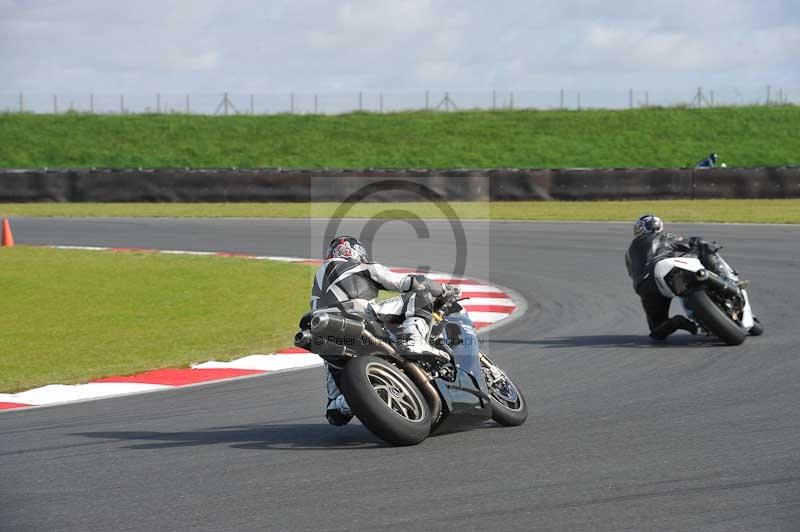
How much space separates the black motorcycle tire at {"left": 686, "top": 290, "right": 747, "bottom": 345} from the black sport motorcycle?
3587 millimetres

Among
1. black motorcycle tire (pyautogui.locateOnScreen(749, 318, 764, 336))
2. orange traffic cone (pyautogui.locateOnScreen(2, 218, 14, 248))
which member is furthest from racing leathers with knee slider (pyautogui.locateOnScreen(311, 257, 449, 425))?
orange traffic cone (pyautogui.locateOnScreen(2, 218, 14, 248))

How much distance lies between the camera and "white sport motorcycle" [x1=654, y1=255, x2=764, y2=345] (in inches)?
424

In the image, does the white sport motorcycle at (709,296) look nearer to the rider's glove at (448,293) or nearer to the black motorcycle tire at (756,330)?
the black motorcycle tire at (756,330)

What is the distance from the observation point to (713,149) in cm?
5169

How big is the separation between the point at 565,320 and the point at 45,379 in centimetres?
555

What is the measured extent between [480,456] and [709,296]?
206 inches

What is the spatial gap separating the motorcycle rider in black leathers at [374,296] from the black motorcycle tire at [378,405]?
28 centimetres

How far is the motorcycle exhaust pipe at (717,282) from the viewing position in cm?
1088

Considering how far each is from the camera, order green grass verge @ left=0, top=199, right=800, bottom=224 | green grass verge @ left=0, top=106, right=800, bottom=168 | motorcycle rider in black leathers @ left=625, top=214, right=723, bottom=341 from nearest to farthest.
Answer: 1. motorcycle rider in black leathers @ left=625, top=214, right=723, bottom=341
2. green grass verge @ left=0, top=199, right=800, bottom=224
3. green grass verge @ left=0, top=106, right=800, bottom=168

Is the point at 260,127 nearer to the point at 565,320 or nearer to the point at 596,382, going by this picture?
the point at 565,320

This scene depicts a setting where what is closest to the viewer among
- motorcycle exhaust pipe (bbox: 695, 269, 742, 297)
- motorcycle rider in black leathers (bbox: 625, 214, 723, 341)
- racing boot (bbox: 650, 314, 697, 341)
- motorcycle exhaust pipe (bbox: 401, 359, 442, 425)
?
motorcycle exhaust pipe (bbox: 401, 359, 442, 425)

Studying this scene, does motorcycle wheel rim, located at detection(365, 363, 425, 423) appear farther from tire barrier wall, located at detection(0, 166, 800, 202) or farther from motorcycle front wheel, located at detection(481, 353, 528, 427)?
tire barrier wall, located at detection(0, 166, 800, 202)

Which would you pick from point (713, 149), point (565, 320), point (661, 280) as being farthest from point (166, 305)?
point (713, 149)

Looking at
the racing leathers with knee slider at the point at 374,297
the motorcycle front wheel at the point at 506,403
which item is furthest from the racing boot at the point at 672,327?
the racing leathers with knee slider at the point at 374,297
